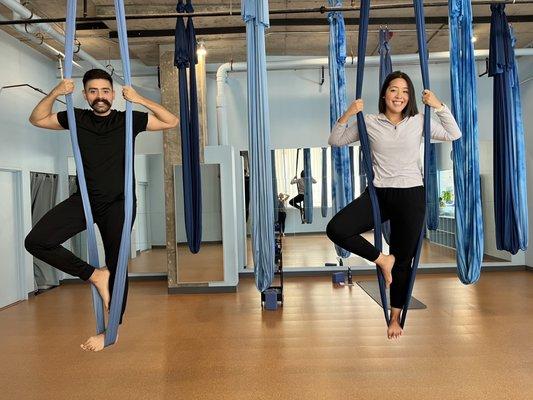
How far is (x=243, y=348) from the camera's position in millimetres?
4312

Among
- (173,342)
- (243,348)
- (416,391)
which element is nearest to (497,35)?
(416,391)

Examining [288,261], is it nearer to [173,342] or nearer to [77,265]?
[173,342]

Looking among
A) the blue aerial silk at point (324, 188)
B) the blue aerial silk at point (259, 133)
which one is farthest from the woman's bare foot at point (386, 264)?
the blue aerial silk at point (324, 188)

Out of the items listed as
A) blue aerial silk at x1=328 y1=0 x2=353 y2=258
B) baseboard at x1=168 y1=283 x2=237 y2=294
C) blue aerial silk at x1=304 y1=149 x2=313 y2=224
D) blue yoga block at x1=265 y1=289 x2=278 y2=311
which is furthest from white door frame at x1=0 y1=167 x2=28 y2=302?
blue aerial silk at x1=328 y1=0 x2=353 y2=258

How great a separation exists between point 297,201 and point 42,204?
4061mm

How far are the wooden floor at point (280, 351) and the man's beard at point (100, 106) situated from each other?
6.72 feet

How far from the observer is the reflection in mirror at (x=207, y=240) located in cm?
690

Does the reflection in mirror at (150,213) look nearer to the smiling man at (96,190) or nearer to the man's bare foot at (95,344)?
the smiling man at (96,190)

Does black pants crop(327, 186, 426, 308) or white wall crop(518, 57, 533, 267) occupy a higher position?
white wall crop(518, 57, 533, 267)

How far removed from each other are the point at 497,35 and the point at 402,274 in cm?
238

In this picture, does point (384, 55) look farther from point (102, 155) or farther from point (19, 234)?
point (19, 234)

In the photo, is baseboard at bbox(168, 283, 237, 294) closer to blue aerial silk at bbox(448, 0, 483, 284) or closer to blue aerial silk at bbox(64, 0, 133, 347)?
blue aerial silk at bbox(448, 0, 483, 284)

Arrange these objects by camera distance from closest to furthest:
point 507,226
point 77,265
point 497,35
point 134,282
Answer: point 77,265, point 497,35, point 507,226, point 134,282

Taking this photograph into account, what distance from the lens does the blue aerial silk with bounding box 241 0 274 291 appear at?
2832mm
